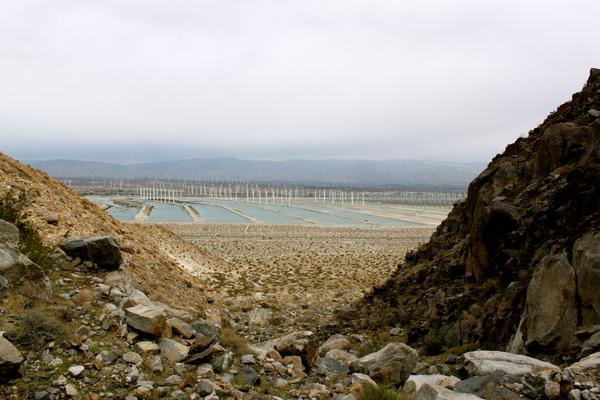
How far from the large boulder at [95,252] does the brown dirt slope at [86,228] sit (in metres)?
1.41

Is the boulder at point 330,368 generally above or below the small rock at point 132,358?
below

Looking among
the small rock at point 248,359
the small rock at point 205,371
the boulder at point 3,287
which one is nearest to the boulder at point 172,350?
the small rock at point 205,371

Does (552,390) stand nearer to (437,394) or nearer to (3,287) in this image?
(437,394)

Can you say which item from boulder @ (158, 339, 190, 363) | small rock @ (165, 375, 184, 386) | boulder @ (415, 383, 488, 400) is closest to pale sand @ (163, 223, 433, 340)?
boulder @ (158, 339, 190, 363)

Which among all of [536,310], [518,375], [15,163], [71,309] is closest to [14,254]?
[71,309]

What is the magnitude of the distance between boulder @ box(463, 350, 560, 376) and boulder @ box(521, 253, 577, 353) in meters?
0.99

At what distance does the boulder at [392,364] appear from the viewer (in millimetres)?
7781

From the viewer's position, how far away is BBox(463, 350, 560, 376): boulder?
6719 mm

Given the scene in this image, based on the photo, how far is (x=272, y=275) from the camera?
84.0ft

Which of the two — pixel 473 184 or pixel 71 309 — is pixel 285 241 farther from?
pixel 71 309

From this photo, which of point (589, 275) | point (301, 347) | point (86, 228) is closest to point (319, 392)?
point (301, 347)

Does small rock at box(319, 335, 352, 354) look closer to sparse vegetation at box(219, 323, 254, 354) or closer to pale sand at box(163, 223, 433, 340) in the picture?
pale sand at box(163, 223, 433, 340)

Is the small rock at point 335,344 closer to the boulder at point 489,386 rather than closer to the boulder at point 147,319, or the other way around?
the boulder at point 147,319

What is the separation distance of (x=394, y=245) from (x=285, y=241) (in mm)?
11238
